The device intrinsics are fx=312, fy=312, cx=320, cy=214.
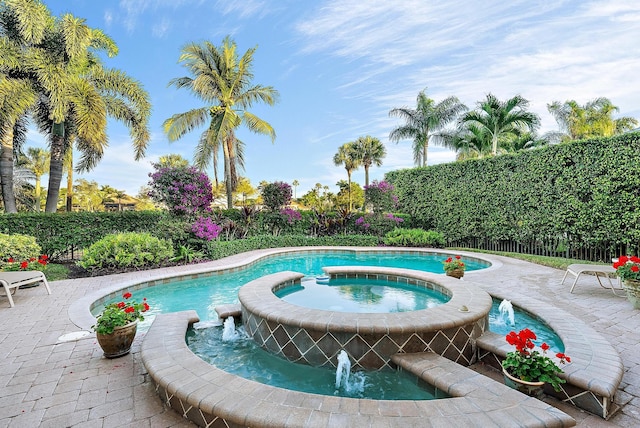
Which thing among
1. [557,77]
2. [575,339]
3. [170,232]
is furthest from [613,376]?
[557,77]

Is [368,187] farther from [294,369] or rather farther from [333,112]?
[294,369]

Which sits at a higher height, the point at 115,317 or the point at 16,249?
the point at 16,249

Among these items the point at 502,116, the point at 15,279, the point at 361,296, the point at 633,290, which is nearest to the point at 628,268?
the point at 633,290

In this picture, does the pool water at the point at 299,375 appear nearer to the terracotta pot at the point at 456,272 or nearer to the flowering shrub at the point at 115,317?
the flowering shrub at the point at 115,317

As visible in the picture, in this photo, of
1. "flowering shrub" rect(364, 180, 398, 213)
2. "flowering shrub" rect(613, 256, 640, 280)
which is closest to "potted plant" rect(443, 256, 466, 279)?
"flowering shrub" rect(613, 256, 640, 280)

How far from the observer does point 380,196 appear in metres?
15.6

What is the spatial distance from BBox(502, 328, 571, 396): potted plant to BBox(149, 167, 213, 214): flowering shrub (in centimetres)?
1095

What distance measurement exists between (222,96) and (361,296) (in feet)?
48.5

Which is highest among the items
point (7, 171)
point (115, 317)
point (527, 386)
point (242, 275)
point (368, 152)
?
point (368, 152)

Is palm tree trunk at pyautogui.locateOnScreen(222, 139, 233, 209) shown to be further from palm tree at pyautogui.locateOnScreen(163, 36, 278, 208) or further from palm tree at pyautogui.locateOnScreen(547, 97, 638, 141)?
palm tree at pyautogui.locateOnScreen(547, 97, 638, 141)

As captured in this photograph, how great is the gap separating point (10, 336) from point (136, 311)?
7.00ft

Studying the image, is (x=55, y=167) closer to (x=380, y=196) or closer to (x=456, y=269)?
(x=380, y=196)

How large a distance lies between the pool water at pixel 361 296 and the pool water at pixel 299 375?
1.60 metres

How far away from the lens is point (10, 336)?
4.25 metres
